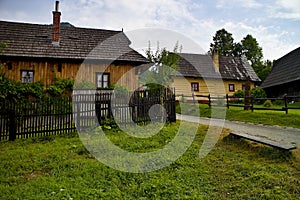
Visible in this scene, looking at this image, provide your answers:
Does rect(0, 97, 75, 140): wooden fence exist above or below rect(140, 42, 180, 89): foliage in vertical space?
below

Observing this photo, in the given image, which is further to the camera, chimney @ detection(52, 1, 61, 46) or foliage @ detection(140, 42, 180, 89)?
chimney @ detection(52, 1, 61, 46)

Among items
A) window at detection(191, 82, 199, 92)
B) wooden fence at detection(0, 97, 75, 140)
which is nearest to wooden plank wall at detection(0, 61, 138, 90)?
wooden fence at detection(0, 97, 75, 140)

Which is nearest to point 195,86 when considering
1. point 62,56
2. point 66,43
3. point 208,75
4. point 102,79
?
point 208,75

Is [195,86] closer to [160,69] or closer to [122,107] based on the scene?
[160,69]

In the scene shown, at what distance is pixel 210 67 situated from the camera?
30.7m

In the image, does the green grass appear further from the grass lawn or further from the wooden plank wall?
the wooden plank wall

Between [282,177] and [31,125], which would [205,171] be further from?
[31,125]

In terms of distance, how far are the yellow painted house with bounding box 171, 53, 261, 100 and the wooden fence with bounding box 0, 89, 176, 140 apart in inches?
702

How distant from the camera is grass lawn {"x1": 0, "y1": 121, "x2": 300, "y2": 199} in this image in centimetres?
441

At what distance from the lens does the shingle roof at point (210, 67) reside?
96.7 feet

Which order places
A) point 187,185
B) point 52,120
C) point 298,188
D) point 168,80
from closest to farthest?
point 298,188 → point 187,185 → point 52,120 → point 168,80

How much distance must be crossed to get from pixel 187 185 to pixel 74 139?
4.72m

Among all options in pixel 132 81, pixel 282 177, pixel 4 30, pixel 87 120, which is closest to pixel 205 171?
pixel 282 177

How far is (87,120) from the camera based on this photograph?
933 cm
